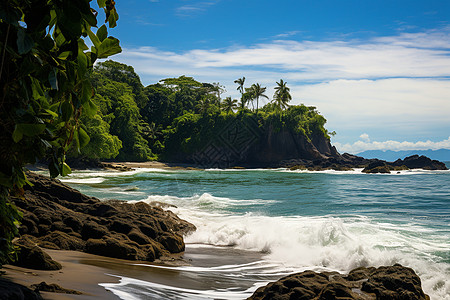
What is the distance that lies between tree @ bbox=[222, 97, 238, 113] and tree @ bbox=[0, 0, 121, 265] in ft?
239

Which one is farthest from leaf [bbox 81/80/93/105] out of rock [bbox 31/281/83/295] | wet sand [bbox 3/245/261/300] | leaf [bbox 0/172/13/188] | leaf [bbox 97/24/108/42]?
rock [bbox 31/281/83/295]

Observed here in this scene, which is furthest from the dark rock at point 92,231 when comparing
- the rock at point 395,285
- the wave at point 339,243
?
the rock at point 395,285

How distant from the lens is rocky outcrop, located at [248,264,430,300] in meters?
4.50

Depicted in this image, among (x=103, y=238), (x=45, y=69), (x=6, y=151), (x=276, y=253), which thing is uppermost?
(x=45, y=69)

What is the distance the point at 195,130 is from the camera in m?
75.4

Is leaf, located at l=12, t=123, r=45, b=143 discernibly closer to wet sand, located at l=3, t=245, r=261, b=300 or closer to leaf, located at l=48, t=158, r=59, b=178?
leaf, located at l=48, t=158, r=59, b=178

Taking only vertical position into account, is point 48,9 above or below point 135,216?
above

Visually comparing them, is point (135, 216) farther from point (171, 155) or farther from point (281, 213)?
point (171, 155)

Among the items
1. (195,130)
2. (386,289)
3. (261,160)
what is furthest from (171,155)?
(386,289)

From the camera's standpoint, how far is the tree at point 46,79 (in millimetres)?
1934

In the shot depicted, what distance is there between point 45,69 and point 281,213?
46.4ft

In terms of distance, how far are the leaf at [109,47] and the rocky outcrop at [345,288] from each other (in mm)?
3392

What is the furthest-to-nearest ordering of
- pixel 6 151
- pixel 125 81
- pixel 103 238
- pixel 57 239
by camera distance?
pixel 125 81 → pixel 103 238 → pixel 57 239 → pixel 6 151

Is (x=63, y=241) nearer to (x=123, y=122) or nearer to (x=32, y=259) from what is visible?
(x=32, y=259)
